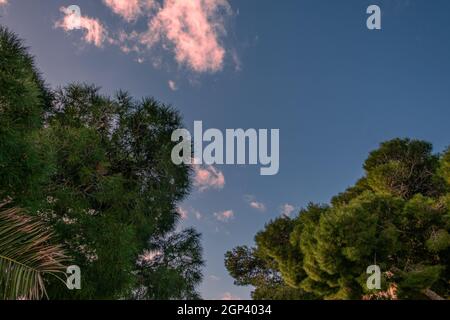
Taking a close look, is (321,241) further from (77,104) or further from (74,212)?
(77,104)

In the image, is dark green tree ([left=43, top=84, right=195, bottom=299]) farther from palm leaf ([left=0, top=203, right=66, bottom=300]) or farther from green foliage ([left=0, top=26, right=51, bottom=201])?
palm leaf ([left=0, top=203, right=66, bottom=300])

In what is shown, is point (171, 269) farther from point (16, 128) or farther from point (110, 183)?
point (16, 128)

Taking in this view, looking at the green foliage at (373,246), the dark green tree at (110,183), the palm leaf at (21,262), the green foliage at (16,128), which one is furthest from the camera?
the green foliage at (373,246)

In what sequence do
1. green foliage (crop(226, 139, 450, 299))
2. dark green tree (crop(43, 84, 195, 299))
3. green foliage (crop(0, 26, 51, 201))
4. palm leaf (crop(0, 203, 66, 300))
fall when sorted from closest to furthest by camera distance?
1. palm leaf (crop(0, 203, 66, 300))
2. green foliage (crop(0, 26, 51, 201))
3. dark green tree (crop(43, 84, 195, 299))
4. green foliage (crop(226, 139, 450, 299))

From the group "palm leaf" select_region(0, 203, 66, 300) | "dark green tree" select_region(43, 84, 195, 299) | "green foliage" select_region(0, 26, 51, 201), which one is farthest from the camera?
"dark green tree" select_region(43, 84, 195, 299)

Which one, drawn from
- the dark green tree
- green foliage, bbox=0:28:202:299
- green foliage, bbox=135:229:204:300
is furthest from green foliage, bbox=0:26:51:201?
green foliage, bbox=135:229:204:300

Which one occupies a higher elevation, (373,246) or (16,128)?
(16,128)

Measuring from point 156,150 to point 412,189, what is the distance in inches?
660

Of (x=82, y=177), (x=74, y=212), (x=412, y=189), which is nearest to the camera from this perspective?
(x=74, y=212)

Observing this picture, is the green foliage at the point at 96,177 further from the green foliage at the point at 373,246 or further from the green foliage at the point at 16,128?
the green foliage at the point at 373,246

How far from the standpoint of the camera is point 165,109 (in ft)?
82.3

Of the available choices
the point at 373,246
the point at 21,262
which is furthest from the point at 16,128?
the point at 373,246

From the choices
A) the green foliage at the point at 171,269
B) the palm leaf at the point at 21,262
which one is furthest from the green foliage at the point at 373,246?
the palm leaf at the point at 21,262
